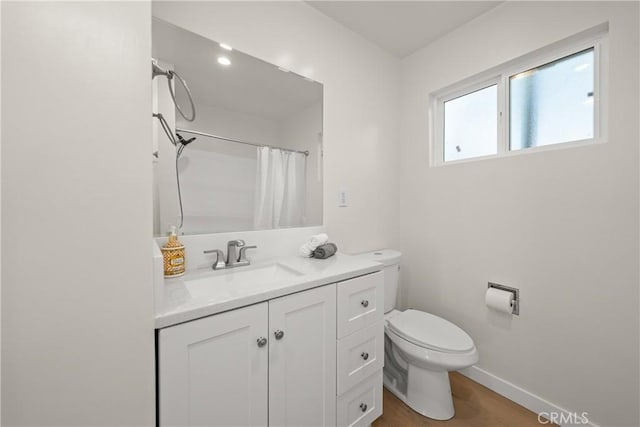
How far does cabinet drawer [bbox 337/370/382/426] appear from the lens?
112 centimetres

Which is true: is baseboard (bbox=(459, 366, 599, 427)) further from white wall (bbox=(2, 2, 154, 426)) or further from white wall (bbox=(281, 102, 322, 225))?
white wall (bbox=(2, 2, 154, 426))

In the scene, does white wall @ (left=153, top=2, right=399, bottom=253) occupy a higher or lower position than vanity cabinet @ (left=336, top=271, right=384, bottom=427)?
higher

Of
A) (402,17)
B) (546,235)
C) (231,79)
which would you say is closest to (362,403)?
(546,235)

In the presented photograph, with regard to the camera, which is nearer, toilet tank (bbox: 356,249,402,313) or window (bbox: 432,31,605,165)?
window (bbox: 432,31,605,165)

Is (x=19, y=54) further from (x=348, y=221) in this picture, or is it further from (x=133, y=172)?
(x=348, y=221)

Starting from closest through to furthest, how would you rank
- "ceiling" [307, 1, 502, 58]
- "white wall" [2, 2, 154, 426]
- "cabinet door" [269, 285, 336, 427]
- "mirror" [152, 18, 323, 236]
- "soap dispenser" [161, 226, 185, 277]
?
"white wall" [2, 2, 154, 426], "cabinet door" [269, 285, 336, 427], "soap dispenser" [161, 226, 185, 277], "mirror" [152, 18, 323, 236], "ceiling" [307, 1, 502, 58]

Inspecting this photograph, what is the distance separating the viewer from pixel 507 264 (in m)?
1.51

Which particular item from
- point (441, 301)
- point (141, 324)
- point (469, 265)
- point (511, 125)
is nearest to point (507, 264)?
point (469, 265)

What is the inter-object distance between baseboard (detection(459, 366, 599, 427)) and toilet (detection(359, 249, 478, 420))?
0.42 meters

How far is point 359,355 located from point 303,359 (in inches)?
13.9

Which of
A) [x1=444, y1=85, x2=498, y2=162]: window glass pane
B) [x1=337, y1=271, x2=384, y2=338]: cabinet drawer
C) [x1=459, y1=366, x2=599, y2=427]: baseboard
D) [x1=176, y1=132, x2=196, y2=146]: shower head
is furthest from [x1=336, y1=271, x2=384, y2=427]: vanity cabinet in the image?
[x1=444, y1=85, x2=498, y2=162]: window glass pane

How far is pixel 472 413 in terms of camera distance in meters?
1.39

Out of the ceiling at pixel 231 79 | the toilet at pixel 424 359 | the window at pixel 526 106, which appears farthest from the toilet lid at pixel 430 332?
the ceiling at pixel 231 79

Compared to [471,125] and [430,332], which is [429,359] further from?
[471,125]
